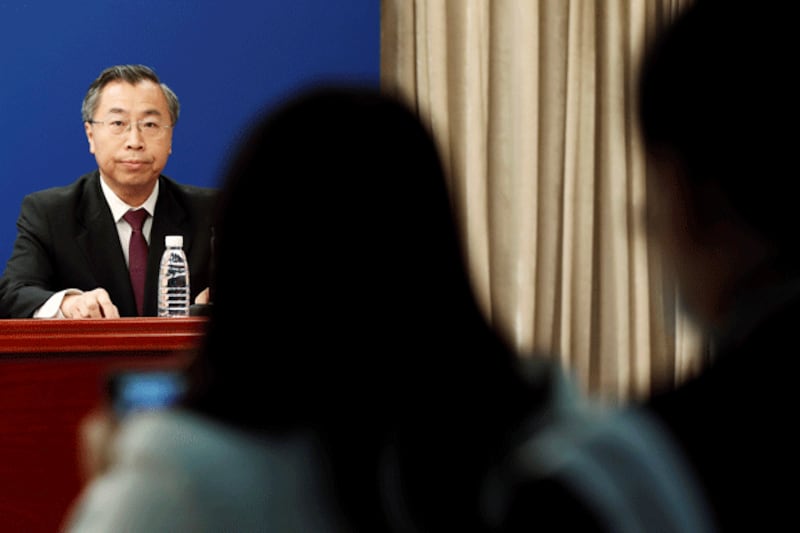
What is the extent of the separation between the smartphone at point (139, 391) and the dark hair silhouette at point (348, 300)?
526mm

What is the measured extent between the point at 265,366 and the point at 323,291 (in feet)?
0.22

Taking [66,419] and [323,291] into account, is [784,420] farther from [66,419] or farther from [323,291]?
[66,419]

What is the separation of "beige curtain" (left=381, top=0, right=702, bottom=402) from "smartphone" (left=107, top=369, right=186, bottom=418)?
2920 millimetres

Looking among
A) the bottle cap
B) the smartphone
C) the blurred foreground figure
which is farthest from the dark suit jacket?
the blurred foreground figure

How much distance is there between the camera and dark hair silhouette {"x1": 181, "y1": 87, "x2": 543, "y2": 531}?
0.78 m

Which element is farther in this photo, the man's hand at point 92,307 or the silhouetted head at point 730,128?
the man's hand at point 92,307

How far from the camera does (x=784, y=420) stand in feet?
2.23

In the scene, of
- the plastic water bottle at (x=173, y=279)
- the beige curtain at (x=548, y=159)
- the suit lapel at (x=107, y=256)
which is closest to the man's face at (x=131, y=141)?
the suit lapel at (x=107, y=256)

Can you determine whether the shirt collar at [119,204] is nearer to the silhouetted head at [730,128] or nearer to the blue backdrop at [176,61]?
the blue backdrop at [176,61]

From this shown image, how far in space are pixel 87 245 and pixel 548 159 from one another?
67.9 inches

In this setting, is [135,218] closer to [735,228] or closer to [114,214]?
[114,214]

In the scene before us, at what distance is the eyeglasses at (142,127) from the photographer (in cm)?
401

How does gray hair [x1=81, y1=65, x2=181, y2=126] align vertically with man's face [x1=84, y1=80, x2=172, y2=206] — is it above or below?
above

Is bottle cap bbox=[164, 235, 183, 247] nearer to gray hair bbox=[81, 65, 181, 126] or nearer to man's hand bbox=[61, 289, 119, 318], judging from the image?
man's hand bbox=[61, 289, 119, 318]
